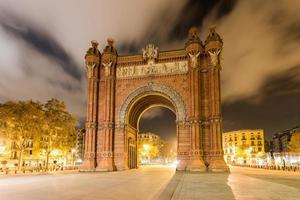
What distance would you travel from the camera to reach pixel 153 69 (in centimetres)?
3588

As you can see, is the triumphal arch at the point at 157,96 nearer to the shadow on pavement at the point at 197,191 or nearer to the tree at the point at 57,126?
the tree at the point at 57,126

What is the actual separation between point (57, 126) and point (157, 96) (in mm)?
14084

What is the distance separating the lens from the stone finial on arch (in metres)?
34.2

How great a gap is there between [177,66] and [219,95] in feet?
20.1

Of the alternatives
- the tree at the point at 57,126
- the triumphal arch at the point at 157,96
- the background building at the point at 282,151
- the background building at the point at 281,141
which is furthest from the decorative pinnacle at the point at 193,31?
the background building at the point at 281,141

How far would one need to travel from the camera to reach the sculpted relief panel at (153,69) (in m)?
35.2

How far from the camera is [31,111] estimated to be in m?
35.8

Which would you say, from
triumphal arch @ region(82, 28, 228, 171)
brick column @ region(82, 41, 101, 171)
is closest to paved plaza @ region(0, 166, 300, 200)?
triumphal arch @ region(82, 28, 228, 171)

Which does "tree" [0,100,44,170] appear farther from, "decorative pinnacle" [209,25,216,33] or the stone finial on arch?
"decorative pinnacle" [209,25,216,33]

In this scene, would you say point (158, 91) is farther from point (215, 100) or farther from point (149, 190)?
point (149, 190)

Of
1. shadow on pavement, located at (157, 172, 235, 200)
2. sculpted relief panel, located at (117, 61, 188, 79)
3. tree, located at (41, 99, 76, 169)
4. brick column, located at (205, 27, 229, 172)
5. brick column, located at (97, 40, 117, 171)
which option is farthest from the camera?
tree, located at (41, 99, 76, 169)

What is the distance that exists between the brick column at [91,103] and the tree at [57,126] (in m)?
5.96

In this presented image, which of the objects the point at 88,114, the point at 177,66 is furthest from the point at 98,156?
the point at 177,66

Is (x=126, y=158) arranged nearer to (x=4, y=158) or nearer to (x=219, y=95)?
(x=219, y=95)
